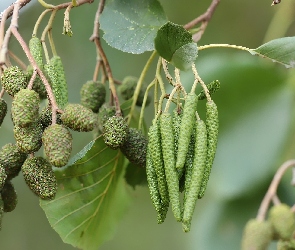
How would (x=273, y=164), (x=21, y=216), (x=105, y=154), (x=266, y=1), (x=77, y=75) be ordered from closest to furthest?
(x=105, y=154) → (x=273, y=164) → (x=266, y=1) → (x=77, y=75) → (x=21, y=216)

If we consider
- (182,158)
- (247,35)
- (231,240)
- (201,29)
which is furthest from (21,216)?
(182,158)

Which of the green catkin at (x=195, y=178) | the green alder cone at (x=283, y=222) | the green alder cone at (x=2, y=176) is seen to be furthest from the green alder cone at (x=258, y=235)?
the green alder cone at (x=2, y=176)

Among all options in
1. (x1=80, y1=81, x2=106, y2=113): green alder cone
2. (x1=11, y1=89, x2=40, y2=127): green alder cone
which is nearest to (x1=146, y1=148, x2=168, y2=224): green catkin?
(x1=11, y1=89, x2=40, y2=127): green alder cone

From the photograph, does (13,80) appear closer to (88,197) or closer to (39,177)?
(39,177)

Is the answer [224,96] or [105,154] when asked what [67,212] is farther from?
[224,96]

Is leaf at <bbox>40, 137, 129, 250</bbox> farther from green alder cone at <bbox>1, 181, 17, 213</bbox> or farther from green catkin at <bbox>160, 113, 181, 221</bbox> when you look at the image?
green catkin at <bbox>160, 113, 181, 221</bbox>

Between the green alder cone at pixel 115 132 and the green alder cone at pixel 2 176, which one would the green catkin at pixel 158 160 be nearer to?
the green alder cone at pixel 115 132

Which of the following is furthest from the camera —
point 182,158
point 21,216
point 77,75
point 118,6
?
point 21,216
